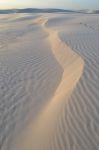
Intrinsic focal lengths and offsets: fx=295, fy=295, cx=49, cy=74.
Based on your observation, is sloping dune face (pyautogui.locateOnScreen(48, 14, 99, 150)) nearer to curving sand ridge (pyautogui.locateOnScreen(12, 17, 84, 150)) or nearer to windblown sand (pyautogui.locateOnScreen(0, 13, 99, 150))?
windblown sand (pyautogui.locateOnScreen(0, 13, 99, 150))

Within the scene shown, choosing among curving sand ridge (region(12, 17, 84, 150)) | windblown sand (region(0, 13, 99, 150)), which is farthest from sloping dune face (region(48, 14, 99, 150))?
curving sand ridge (region(12, 17, 84, 150))

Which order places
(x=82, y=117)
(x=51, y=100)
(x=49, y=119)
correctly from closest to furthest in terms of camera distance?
1. (x=82, y=117)
2. (x=49, y=119)
3. (x=51, y=100)

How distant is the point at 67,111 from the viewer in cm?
504

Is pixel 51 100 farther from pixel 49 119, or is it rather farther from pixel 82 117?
pixel 82 117

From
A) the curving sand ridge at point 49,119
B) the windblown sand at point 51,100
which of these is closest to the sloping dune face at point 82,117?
the windblown sand at point 51,100

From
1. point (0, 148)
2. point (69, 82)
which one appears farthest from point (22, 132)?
point (69, 82)

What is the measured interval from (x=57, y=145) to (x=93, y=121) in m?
0.75

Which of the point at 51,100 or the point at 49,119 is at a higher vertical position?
the point at 49,119

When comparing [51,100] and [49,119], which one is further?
[51,100]

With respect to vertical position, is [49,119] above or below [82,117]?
below

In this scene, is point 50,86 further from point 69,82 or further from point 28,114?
point 28,114

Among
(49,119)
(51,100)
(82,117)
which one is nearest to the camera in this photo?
(82,117)

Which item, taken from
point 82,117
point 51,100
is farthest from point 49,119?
point 51,100

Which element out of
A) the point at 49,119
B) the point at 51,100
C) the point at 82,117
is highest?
the point at 82,117
